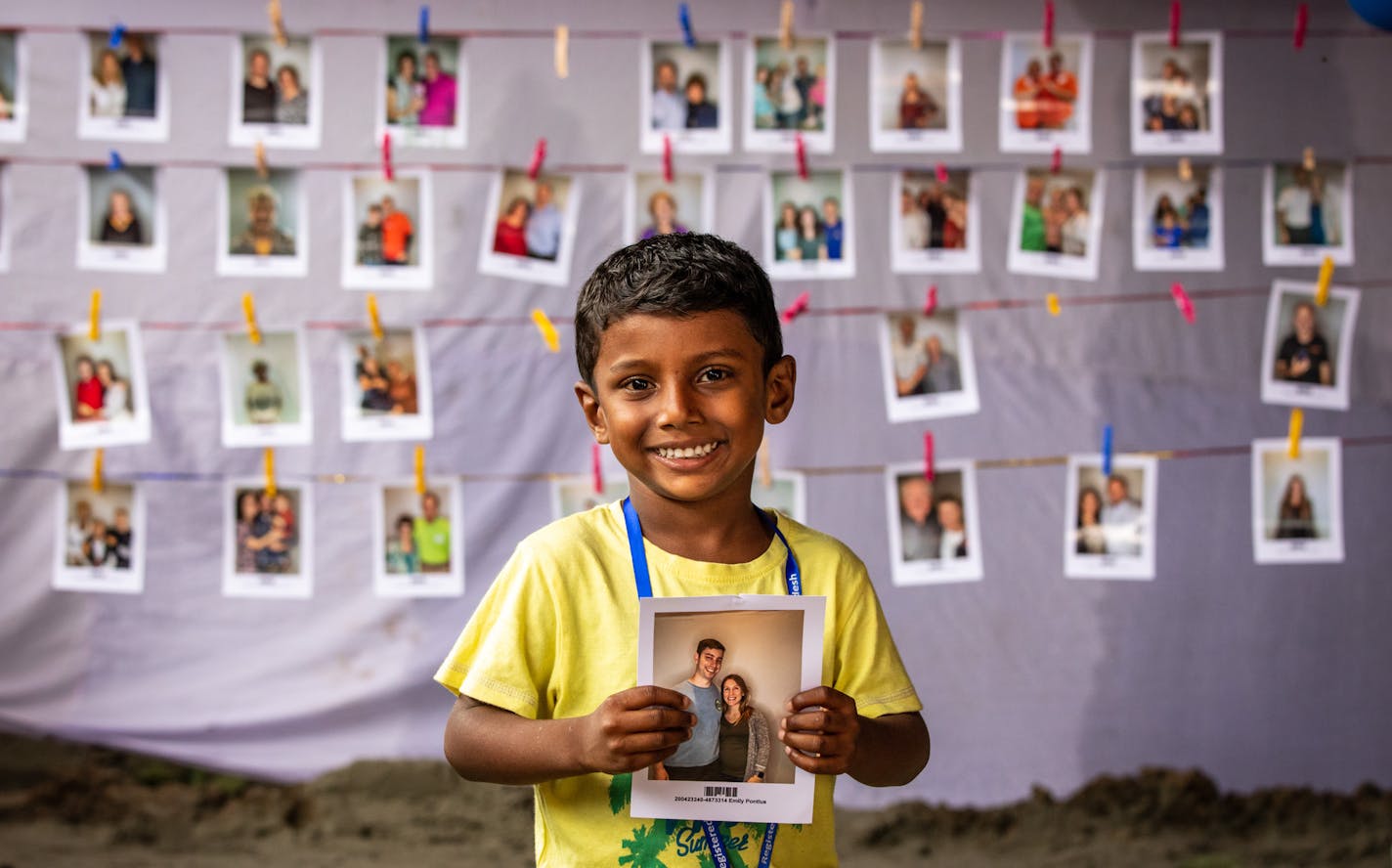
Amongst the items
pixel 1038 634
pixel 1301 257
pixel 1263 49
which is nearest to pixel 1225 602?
pixel 1038 634

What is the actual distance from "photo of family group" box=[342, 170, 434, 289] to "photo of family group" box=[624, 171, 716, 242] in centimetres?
54

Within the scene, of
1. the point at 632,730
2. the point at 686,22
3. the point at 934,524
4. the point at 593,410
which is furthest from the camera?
the point at 934,524

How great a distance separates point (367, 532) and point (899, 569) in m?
1.43

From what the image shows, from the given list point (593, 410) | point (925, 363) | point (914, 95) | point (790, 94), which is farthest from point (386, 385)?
point (593, 410)

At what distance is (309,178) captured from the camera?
3.49 m

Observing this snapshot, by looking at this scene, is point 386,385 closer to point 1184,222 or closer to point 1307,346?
point 1184,222

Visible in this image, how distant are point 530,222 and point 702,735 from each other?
232cm

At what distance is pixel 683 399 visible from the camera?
4.63ft

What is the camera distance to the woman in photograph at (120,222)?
11.4ft

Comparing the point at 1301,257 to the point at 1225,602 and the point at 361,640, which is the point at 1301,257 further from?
the point at 361,640

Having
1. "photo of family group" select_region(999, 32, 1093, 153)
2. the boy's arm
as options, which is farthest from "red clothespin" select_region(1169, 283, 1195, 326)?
the boy's arm

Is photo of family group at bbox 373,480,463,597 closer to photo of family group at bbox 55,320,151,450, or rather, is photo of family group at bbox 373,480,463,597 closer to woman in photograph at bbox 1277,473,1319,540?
photo of family group at bbox 55,320,151,450

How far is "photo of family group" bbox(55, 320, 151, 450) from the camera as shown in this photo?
11.4ft

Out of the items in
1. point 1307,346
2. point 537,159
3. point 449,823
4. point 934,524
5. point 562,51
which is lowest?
point 449,823
